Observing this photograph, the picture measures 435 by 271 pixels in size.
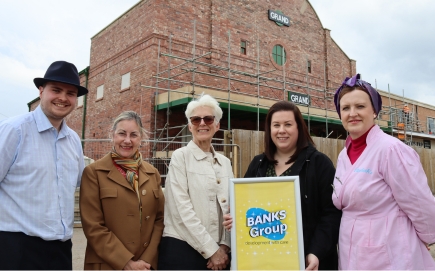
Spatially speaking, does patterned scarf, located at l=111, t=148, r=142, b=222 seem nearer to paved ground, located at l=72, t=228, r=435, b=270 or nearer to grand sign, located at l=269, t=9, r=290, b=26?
paved ground, located at l=72, t=228, r=435, b=270

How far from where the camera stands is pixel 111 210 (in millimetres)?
2762

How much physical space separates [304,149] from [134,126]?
152cm

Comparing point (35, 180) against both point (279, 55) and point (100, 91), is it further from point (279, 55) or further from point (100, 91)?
point (279, 55)

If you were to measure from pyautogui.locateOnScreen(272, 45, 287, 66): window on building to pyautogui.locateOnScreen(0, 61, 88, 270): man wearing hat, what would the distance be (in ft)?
54.7

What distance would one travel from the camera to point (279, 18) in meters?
18.8

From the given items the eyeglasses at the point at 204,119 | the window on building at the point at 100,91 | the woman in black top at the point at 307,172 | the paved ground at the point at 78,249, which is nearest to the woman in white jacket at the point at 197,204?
the eyeglasses at the point at 204,119

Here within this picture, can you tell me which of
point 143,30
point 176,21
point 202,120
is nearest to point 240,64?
point 176,21

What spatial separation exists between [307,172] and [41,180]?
6.91 ft

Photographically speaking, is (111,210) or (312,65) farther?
(312,65)

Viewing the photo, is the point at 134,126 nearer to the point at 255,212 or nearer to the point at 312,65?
the point at 255,212

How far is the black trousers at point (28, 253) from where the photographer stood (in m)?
2.41

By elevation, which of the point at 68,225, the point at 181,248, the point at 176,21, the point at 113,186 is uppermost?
the point at 176,21

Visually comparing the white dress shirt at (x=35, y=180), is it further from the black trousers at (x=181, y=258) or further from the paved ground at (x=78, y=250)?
the paved ground at (x=78, y=250)

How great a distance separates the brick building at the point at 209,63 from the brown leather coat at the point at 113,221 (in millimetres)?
9113
